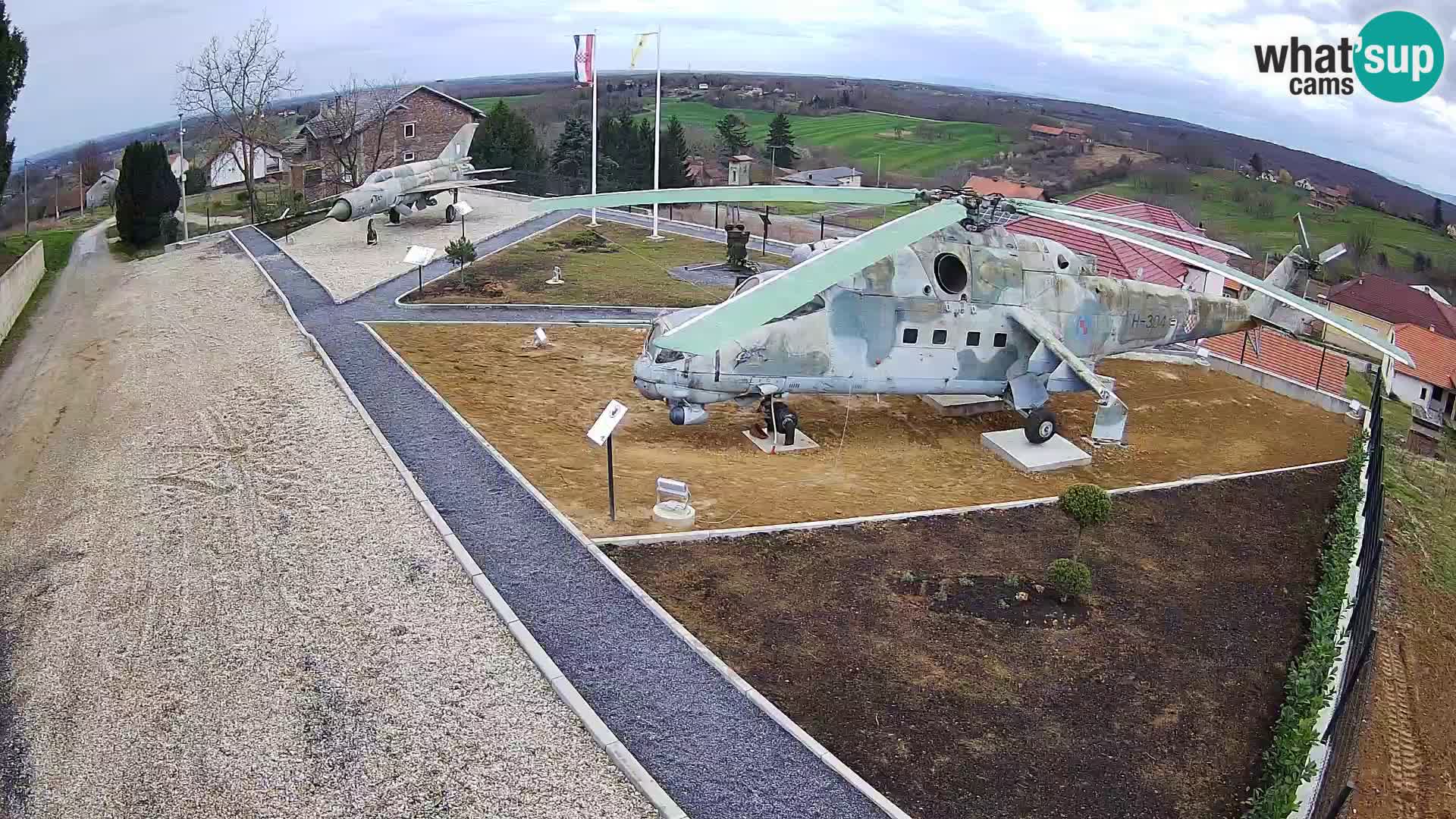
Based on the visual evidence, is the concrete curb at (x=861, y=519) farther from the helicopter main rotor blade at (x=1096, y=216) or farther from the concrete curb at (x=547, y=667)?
the helicopter main rotor blade at (x=1096, y=216)

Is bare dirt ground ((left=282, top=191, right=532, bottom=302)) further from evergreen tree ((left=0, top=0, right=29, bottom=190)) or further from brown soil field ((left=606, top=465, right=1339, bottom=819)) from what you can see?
brown soil field ((left=606, top=465, right=1339, bottom=819))

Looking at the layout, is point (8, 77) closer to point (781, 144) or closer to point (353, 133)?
point (353, 133)

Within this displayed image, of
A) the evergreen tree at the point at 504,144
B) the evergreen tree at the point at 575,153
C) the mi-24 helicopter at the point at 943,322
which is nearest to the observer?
the mi-24 helicopter at the point at 943,322

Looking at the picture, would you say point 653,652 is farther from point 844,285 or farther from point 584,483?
point 844,285

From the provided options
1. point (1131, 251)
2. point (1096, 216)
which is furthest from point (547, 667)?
point (1131, 251)

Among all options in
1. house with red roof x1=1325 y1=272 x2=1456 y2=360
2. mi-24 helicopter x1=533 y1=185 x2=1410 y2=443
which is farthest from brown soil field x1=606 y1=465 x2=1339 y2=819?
house with red roof x1=1325 y1=272 x2=1456 y2=360

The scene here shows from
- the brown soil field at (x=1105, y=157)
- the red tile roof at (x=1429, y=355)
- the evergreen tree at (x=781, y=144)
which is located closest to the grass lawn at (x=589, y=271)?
the red tile roof at (x=1429, y=355)

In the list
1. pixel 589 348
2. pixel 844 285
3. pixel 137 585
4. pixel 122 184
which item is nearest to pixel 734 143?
pixel 122 184
